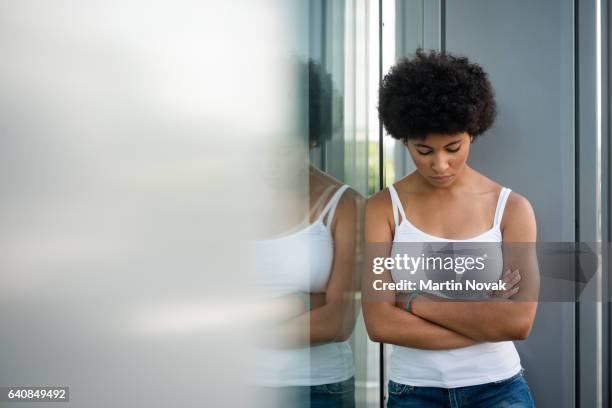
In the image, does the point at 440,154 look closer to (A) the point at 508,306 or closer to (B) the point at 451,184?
(B) the point at 451,184

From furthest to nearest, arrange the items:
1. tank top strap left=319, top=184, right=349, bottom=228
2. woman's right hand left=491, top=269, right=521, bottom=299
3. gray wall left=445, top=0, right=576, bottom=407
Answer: gray wall left=445, top=0, right=576, bottom=407 → woman's right hand left=491, top=269, right=521, bottom=299 → tank top strap left=319, top=184, right=349, bottom=228

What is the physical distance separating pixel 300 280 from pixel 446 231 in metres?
0.35

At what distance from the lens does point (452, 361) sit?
1201 millimetres

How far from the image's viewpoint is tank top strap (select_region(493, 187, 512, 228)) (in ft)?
4.12

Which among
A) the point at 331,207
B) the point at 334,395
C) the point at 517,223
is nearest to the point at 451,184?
the point at 517,223

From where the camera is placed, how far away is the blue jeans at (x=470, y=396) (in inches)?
47.0

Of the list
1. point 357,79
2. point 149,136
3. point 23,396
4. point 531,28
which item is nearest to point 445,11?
point 531,28

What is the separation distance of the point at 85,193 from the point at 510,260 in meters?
0.84

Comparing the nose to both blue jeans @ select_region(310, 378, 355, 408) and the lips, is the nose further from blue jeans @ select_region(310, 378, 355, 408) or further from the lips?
blue jeans @ select_region(310, 378, 355, 408)

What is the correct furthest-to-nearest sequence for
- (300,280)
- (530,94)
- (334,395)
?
(530,94)
(334,395)
(300,280)

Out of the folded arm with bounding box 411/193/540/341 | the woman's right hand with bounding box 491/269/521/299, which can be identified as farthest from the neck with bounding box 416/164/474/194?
the woman's right hand with bounding box 491/269/521/299

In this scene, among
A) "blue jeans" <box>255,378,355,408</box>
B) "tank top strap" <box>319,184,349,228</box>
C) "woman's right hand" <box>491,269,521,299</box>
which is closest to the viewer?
"blue jeans" <box>255,378,355,408</box>

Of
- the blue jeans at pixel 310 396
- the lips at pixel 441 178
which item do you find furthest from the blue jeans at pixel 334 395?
the lips at pixel 441 178

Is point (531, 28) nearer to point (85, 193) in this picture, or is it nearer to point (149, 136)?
point (149, 136)
